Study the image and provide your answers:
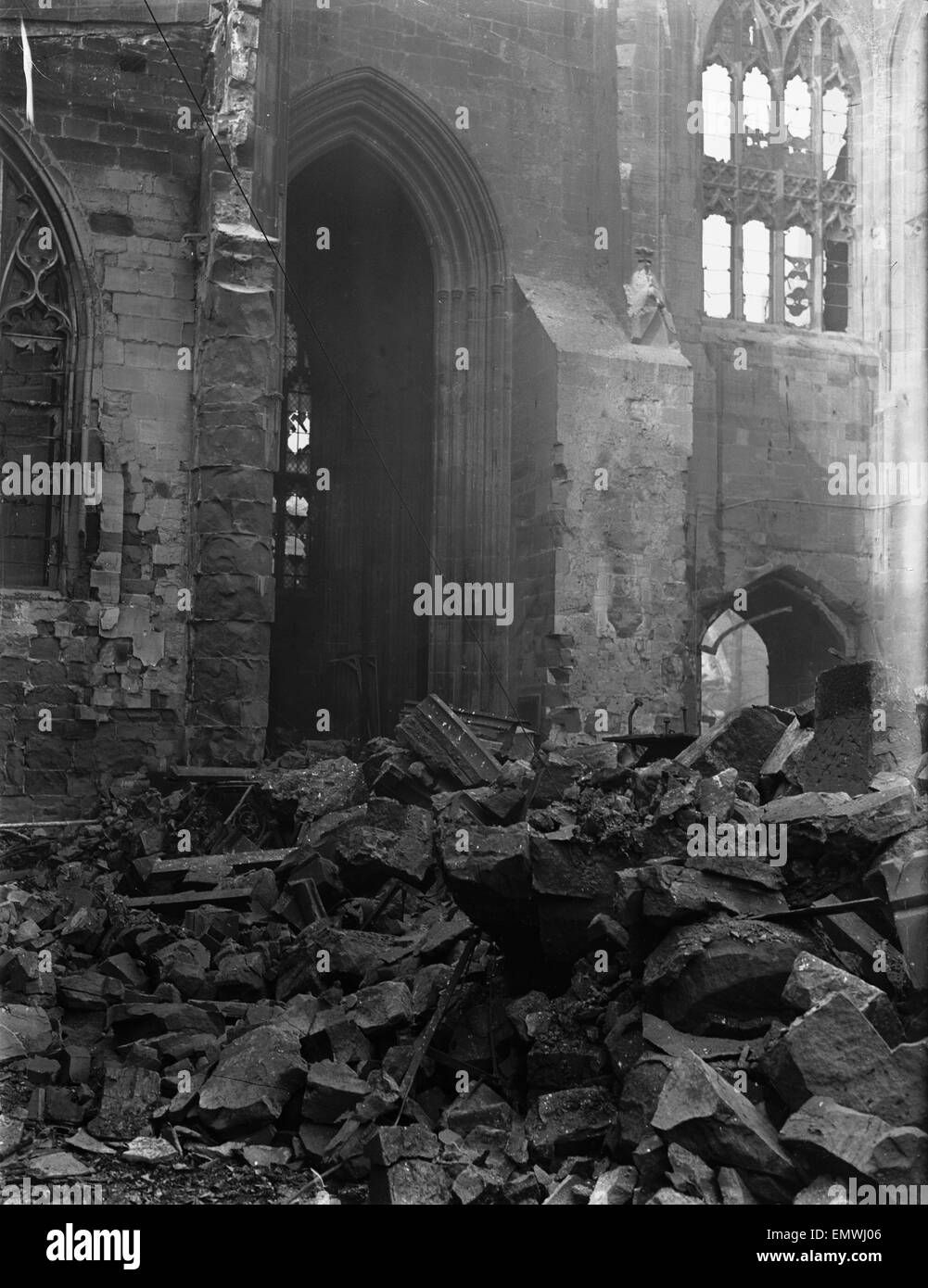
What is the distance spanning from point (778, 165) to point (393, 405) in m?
6.12

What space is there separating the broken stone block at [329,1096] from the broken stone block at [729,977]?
1.30 m

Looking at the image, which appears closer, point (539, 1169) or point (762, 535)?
point (539, 1169)

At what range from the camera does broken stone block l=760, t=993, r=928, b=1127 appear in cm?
443

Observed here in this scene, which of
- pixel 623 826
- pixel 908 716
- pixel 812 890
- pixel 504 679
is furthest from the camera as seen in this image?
pixel 504 679

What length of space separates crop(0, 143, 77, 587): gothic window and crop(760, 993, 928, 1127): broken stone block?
1020 cm

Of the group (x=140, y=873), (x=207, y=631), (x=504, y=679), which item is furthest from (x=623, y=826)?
(x=504, y=679)

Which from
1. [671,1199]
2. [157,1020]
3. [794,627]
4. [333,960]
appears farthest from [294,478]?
[671,1199]

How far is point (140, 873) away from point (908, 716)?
15.8ft

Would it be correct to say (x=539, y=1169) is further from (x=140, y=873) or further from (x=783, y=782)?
(x=140, y=873)

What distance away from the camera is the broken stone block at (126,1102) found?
579 cm

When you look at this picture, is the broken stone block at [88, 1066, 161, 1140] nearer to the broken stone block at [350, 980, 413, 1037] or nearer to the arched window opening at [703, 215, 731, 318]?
the broken stone block at [350, 980, 413, 1037]

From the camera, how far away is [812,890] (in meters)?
5.73

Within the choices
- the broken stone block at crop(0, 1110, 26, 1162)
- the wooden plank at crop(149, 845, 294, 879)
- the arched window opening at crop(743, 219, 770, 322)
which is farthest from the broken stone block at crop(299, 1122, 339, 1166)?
the arched window opening at crop(743, 219, 770, 322)

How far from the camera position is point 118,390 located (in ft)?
44.0
